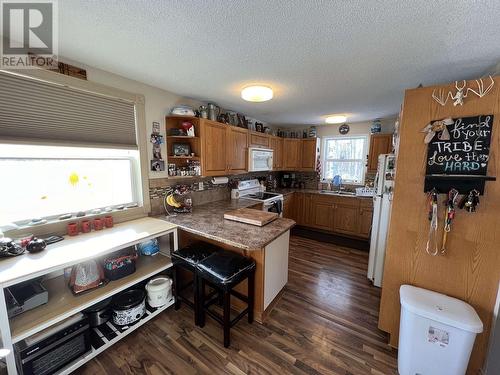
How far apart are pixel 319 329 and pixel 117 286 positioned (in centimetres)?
179

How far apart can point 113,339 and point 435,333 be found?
2.29 m

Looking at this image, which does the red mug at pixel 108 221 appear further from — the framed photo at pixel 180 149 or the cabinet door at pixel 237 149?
the cabinet door at pixel 237 149

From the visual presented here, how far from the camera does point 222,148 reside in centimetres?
284

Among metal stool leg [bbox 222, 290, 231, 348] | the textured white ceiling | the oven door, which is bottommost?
metal stool leg [bbox 222, 290, 231, 348]

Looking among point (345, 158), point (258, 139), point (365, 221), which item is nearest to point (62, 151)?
point (258, 139)

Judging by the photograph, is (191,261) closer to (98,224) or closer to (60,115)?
(98,224)

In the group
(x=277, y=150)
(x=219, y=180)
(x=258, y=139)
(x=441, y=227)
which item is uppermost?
(x=258, y=139)

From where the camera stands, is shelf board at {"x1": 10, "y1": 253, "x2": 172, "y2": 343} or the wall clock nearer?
shelf board at {"x1": 10, "y1": 253, "x2": 172, "y2": 343}

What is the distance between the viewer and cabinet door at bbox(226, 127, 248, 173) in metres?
2.95

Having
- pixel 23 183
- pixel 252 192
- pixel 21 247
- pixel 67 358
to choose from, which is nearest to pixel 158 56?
pixel 23 183

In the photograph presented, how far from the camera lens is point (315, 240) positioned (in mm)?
3795

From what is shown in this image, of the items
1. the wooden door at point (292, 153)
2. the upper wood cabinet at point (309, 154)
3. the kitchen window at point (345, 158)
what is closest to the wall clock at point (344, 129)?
the kitchen window at point (345, 158)

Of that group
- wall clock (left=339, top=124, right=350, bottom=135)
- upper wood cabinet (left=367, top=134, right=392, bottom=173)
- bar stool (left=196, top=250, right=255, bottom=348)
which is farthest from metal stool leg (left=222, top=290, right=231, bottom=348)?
wall clock (left=339, top=124, right=350, bottom=135)

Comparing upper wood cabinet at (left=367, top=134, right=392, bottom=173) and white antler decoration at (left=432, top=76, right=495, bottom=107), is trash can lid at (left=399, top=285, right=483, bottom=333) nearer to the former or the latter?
white antler decoration at (left=432, top=76, right=495, bottom=107)
